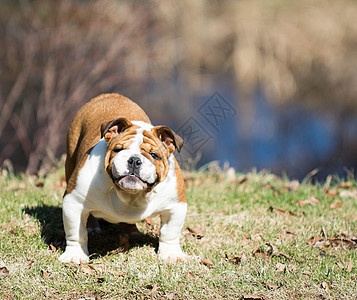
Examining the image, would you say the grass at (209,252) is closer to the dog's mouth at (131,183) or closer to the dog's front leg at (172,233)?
the dog's front leg at (172,233)

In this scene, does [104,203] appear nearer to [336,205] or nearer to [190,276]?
[190,276]

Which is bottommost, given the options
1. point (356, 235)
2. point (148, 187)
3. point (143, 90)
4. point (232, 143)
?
point (232, 143)

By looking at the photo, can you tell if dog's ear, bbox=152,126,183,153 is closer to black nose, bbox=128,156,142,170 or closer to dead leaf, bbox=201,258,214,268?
black nose, bbox=128,156,142,170

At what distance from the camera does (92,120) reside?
11.7ft

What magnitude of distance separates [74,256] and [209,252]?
1017 mm

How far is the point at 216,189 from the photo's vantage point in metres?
5.21

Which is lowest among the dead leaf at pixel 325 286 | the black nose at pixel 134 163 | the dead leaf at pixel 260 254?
the dead leaf at pixel 260 254

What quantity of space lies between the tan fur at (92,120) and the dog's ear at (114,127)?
22cm

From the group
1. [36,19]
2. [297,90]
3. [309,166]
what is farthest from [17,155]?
[297,90]

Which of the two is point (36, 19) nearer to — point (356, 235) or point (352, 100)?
point (356, 235)

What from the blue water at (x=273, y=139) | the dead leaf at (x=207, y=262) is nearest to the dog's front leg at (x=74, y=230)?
the dead leaf at (x=207, y=262)

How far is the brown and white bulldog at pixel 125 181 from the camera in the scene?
109 inches

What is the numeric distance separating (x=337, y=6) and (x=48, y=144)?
10.5 meters

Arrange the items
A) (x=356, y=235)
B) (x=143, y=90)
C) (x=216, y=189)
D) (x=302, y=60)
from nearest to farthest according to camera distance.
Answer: (x=356, y=235)
(x=216, y=189)
(x=143, y=90)
(x=302, y=60)
